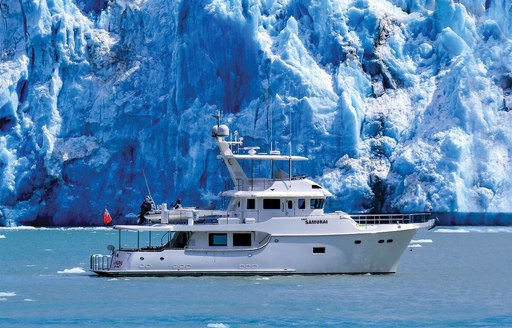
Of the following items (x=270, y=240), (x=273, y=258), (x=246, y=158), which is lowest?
(x=273, y=258)

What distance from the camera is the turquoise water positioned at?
24.0m

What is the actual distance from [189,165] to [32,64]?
946 cm

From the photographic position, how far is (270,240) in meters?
29.9

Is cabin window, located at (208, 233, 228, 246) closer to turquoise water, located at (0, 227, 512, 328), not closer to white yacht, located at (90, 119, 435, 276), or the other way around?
white yacht, located at (90, 119, 435, 276)

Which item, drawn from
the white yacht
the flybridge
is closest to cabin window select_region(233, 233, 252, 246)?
the white yacht

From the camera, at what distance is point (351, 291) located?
2809 cm

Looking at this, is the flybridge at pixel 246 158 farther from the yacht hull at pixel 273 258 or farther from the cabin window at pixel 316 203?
the yacht hull at pixel 273 258

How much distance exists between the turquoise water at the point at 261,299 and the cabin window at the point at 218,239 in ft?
2.95

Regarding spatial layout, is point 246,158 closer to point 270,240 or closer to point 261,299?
point 270,240

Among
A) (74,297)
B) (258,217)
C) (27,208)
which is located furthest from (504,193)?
(74,297)

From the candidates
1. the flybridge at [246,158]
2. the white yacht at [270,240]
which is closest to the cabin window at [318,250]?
the white yacht at [270,240]

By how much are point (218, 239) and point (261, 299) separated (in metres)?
3.77

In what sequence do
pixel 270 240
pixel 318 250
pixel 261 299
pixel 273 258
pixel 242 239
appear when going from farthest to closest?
1. pixel 242 239
2. pixel 318 250
3. pixel 273 258
4. pixel 270 240
5. pixel 261 299

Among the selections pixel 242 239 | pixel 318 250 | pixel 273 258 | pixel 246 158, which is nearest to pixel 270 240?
pixel 273 258
